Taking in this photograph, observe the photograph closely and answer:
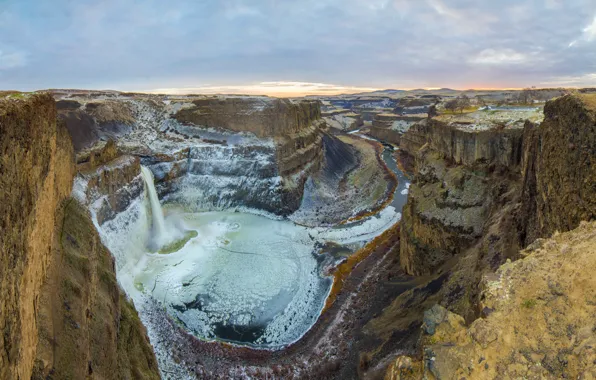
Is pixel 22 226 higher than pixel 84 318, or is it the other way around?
pixel 22 226

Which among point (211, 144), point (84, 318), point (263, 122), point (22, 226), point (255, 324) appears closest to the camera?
point (22, 226)

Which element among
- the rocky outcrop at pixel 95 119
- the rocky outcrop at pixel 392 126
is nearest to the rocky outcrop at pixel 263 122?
the rocky outcrop at pixel 95 119

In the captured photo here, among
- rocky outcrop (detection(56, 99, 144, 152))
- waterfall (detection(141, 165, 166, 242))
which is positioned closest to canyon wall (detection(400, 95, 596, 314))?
waterfall (detection(141, 165, 166, 242))

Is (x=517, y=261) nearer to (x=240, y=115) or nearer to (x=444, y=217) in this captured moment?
(x=444, y=217)

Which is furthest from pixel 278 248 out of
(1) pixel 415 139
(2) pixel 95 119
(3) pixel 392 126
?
(3) pixel 392 126

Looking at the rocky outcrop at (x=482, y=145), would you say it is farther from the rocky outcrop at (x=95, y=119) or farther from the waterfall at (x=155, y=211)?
the rocky outcrop at (x=95, y=119)

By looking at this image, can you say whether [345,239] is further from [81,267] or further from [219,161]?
[81,267]

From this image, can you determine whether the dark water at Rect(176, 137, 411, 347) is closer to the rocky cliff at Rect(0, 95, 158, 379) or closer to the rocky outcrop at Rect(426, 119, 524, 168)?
the rocky cliff at Rect(0, 95, 158, 379)

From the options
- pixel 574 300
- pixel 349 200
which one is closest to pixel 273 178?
pixel 349 200
